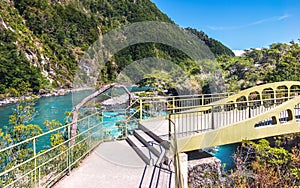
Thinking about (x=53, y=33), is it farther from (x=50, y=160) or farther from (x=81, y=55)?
(x=50, y=160)

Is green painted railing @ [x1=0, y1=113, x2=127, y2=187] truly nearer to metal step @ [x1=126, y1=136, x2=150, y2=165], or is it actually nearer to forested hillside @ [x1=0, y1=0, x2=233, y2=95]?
metal step @ [x1=126, y1=136, x2=150, y2=165]

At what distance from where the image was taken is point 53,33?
180ft

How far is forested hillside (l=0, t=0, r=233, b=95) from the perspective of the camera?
35156mm

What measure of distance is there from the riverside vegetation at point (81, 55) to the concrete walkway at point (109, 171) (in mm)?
2284

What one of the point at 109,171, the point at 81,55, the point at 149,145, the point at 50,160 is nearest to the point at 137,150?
the point at 149,145

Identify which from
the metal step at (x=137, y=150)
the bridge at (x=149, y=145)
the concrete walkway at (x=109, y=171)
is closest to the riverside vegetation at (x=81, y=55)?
the bridge at (x=149, y=145)

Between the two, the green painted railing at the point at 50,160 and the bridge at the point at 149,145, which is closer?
the green painted railing at the point at 50,160

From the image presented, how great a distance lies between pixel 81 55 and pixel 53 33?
14.2 m

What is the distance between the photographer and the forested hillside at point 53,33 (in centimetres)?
3516

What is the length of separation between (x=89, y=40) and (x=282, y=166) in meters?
48.0

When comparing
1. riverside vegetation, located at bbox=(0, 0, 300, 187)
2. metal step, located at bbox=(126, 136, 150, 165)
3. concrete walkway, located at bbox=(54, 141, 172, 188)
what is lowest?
concrete walkway, located at bbox=(54, 141, 172, 188)

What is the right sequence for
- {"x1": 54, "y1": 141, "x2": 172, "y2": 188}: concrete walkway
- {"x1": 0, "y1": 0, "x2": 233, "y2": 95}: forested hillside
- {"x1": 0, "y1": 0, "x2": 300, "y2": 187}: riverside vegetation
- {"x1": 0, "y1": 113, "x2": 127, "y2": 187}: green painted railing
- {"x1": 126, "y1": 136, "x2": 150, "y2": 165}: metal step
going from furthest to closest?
1. {"x1": 0, "y1": 0, "x2": 233, "y2": 95}: forested hillside
2. {"x1": 0, "y1": 0, "x2": 300, "y2": 187}: riverside vegetation
3. {"x1": 126, "y1": 136, "x2": 150, "y2": 165}: metal step
4. {"x1": 54, "y1": 141, "x2": 172, "y2": 188}: concrete walkway
5. {"x1": 0, "y1": 113, "x2": 127, "y2": 187}: green painted railing

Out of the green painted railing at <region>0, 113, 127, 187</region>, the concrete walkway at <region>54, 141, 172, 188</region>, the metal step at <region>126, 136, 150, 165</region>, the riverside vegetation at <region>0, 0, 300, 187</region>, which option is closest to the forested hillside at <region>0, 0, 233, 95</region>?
the riverside vegetation at <region>0, 0, 300, 187</region>

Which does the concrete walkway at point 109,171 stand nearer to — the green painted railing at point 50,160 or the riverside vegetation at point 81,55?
the green painted railing at point 50,160
